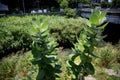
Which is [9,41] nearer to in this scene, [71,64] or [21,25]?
[21,25]

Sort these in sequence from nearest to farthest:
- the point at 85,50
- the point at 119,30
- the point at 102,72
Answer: the point at 85,50 → the point at 102,72 → the point at 119,30

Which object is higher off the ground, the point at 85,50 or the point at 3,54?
the point at 85,50

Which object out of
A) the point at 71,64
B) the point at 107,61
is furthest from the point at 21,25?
the point at 71,64

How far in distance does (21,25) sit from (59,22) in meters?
3.25

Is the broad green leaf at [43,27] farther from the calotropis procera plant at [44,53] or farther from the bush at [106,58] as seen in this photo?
the bush at [106,58]

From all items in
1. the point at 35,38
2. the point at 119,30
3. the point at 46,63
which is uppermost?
the point at 35,38

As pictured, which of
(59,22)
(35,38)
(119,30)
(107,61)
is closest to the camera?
(35,38)

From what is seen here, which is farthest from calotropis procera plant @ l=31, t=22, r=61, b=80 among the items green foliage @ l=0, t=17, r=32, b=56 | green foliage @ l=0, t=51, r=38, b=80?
green foliage @ l=0, t=17, r=32, b=56

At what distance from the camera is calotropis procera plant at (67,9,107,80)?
1815 mm

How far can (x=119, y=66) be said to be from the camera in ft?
31.1

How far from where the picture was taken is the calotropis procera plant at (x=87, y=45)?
1815 mm

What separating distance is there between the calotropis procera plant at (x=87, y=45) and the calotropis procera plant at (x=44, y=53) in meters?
0.18

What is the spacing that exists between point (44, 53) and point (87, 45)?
349 millimetres

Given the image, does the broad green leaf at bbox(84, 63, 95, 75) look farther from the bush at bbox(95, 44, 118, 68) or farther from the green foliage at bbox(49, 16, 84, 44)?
the green foliage at bbox(49, 16, 84, 44)
